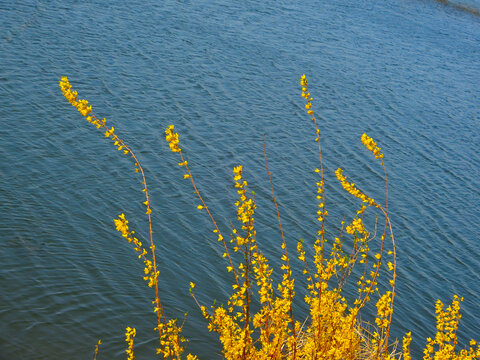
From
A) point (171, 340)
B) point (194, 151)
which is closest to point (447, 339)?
point (171, 340)

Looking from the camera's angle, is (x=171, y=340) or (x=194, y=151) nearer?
(x=171, y=340)

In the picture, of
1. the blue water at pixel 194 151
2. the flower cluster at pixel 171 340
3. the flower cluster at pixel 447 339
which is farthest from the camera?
the blue water at pixel 194 151

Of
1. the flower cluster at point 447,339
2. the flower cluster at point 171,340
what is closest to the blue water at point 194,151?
the flower cluster at point 171,340

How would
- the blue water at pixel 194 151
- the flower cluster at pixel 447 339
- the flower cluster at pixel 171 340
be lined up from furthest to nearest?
1. the blue water at pixel 194 151
2. the flower cluster at pixel 447 339
3. the flower cluster at pixel 171 340

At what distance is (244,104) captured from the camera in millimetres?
17328

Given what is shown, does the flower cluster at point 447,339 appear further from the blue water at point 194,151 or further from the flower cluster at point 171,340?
the blue water at point 194,151

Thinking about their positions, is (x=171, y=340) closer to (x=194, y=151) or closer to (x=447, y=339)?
(x=447, y=339)

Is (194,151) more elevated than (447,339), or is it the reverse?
(447,339)

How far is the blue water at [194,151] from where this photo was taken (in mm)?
9750

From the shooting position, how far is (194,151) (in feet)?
47.4

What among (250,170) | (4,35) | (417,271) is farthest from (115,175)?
(4,35)

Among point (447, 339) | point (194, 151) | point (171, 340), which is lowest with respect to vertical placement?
point (194, 151)

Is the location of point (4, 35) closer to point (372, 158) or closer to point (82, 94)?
point (82, 94)

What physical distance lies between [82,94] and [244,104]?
4359mm
